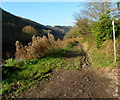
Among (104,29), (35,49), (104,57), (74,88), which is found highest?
(104,29)

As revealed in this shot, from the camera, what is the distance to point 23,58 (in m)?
7.05

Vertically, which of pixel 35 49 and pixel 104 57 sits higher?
pixel 35 49

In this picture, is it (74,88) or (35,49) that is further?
(35,49)

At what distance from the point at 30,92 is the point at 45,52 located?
4.90 m

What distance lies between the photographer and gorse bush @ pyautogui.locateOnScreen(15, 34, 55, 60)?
6961 millimetres

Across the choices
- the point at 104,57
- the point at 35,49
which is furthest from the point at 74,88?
the point at 35,49

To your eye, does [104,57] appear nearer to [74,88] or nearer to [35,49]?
[74,88]

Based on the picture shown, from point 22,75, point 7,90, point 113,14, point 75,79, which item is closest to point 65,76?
point 75,79

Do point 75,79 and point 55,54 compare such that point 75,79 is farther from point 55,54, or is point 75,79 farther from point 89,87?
point 55,54

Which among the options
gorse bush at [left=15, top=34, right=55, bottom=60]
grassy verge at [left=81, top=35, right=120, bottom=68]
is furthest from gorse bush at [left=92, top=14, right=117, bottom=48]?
gorse bush at [left=15, top=34, right=55, bottom=60]

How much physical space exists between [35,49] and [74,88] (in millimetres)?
4612

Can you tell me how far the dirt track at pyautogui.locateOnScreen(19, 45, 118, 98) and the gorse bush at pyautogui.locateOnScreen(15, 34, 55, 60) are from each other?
132 inches

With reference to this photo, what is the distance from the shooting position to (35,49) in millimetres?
7254

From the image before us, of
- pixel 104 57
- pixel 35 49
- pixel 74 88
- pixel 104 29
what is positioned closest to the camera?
pixel 74 88
